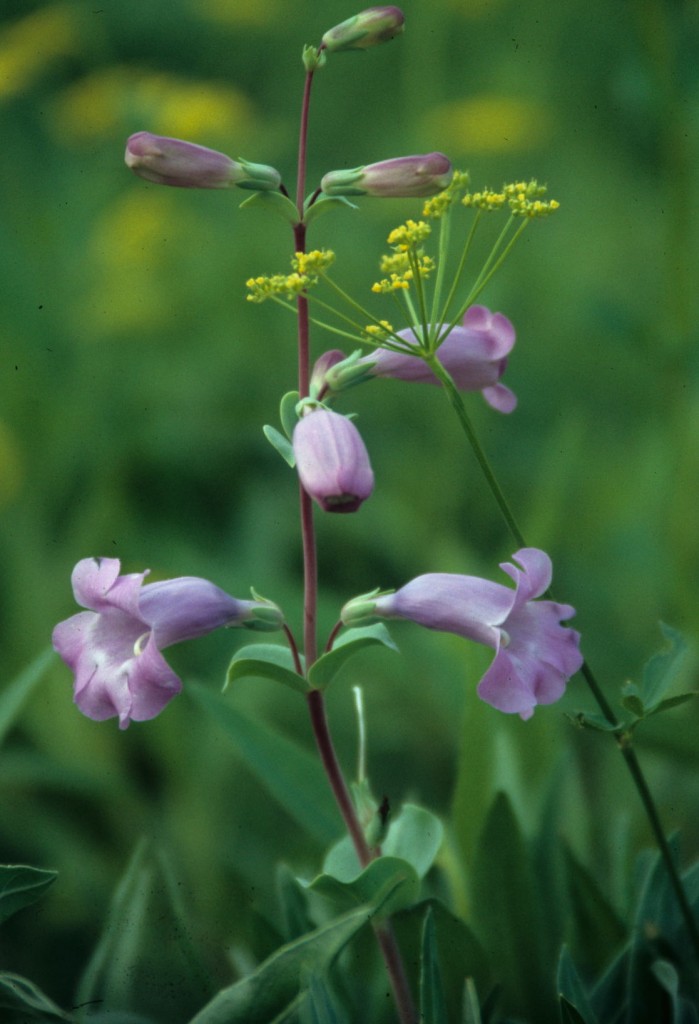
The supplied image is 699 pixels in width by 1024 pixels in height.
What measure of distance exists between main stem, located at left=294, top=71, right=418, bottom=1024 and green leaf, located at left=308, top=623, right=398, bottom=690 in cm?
2

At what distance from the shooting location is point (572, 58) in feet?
12.8

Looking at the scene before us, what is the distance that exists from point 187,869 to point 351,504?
3.96ft

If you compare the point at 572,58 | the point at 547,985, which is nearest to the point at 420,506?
the point at 547,985

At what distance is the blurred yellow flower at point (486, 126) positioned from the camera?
303 centimetres

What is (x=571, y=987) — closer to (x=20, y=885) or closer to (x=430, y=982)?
(x=430, y=982)

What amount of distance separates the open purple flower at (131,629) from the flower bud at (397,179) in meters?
0.42

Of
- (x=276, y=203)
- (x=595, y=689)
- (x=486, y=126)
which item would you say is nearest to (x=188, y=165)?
(x=276, y=203)

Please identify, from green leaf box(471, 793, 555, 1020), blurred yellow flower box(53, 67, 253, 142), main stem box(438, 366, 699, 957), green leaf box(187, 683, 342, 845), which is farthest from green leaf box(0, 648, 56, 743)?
blurred yellow flower box(53, 67, 253, 142)

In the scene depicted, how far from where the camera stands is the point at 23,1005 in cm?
123

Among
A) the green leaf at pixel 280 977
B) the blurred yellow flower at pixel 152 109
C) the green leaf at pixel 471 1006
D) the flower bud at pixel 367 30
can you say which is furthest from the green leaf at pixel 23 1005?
the blurred yellow flower at pixel 152 109

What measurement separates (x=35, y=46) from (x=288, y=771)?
2.10 metres

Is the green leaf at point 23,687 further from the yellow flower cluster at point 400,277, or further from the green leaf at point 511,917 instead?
the yellow flower cluster at point 400,277

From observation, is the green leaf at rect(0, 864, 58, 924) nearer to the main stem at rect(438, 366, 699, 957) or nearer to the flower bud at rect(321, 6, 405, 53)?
the main stem at rect(438, 366, 699, 957)

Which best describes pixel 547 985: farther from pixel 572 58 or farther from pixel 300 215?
pixel 572 58
